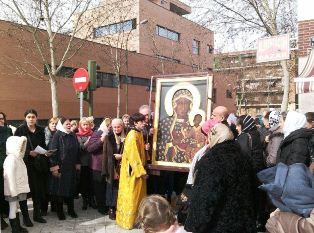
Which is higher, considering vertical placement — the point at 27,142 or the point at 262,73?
the point at 262,73

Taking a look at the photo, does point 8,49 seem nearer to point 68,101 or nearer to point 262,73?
point 68,101

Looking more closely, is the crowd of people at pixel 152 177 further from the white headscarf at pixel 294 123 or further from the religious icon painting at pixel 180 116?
the religious icon painting at pixel 180 116

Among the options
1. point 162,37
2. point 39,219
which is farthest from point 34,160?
point 162,37

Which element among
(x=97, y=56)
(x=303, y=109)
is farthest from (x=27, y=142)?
(x=97, y=56)

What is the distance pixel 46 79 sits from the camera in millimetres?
21344

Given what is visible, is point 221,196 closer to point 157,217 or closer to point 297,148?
point 157,217

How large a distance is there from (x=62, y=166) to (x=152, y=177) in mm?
1834

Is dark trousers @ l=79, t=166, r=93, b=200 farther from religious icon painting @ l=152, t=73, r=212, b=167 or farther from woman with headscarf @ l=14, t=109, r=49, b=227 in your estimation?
religious icon painting @ l=152, t=73, r=212, b=167

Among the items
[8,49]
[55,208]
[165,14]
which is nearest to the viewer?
[55,208]

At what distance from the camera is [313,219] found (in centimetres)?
240

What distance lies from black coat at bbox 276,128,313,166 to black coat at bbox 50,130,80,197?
144 inches

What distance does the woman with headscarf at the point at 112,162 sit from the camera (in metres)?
6.33

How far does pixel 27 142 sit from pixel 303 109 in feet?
23.8

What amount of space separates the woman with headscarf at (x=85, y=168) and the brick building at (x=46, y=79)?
12.2 m
